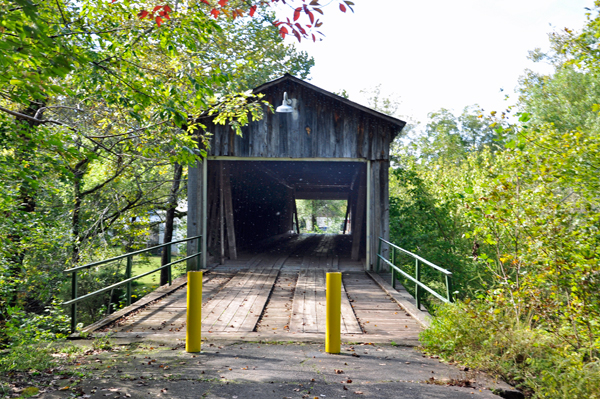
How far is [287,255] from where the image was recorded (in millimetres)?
15703

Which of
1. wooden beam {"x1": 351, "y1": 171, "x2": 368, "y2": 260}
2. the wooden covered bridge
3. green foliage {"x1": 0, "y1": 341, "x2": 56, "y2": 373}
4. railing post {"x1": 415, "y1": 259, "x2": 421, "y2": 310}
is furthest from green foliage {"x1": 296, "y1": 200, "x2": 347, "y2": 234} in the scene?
green foliage {"x1": 0, "y1": 341, "x2": 56, "y2": 373}

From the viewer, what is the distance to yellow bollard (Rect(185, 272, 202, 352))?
16.4 ft

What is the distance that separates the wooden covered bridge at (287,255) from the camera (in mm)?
6492

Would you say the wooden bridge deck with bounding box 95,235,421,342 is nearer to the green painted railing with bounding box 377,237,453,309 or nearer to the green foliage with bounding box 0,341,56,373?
the green painted railing with bounding box 377,237,453,309

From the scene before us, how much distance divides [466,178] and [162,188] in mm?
11953

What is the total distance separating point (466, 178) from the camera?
1595 cm

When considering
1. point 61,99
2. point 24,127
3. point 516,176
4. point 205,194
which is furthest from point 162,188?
point 516,176

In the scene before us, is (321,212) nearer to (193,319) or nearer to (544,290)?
(544,290)

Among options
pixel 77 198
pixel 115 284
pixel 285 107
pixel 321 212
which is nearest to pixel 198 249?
pixel 285 107

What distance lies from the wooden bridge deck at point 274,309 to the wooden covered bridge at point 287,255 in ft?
0.05

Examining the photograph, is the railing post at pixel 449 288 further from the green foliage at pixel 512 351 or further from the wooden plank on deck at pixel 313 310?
the wooden plank on deck at pixel 313 310

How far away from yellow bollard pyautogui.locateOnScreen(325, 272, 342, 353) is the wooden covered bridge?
92 centimetres

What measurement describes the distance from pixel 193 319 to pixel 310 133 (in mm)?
7273

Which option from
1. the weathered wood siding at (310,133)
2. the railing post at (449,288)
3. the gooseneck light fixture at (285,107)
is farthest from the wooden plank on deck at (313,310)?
the gooseneck light fixture at (285,107)
